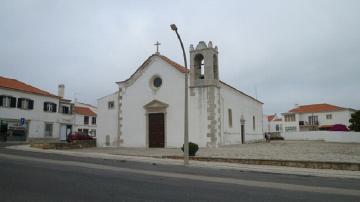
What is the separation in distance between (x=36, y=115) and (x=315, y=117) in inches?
2396

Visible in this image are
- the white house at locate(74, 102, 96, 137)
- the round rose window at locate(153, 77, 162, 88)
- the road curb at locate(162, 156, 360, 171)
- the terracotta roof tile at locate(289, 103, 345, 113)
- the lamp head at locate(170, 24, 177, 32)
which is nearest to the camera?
the road curb at locate(162, 156, 360, 171)

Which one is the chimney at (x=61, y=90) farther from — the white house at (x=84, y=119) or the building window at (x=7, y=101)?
the building window at (x=7, y=101)

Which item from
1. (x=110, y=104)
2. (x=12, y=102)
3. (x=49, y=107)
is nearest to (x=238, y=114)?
(x=110, y=104)

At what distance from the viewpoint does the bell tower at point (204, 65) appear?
28125mm

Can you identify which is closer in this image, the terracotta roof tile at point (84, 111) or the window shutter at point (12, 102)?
the window shutter at point (12, 102)

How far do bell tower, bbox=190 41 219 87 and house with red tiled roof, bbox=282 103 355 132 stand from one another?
→ 51.4 meters

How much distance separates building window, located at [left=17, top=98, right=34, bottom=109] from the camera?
1622 inches

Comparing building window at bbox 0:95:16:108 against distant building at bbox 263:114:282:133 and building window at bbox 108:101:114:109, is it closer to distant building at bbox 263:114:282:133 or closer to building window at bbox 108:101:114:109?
building window at bbox 108:101:114:109

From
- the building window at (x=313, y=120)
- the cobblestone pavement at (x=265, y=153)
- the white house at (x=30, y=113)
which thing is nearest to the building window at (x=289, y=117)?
the building window at (x=313, y=120)

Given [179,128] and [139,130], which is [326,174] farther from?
[139,130]

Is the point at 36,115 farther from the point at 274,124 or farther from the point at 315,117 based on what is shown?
the point at 274,124

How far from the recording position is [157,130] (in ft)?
97.8

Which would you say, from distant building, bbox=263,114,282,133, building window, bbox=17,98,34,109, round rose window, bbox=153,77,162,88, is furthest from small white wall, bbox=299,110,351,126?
building window, bbox=17,98,34,109

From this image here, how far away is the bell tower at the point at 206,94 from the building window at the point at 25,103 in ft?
80.8
